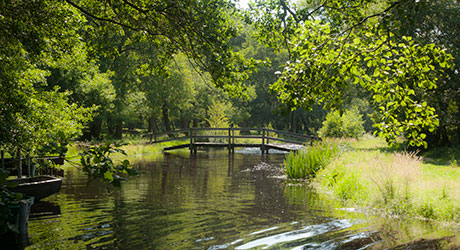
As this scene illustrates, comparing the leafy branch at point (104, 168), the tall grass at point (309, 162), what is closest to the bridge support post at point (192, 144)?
the tall grass at point (309, 162)

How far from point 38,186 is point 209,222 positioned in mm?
4239

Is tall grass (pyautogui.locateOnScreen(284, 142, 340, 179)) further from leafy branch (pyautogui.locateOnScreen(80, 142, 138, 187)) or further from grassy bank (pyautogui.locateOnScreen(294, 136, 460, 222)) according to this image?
leafy branch (pyautogui.locateOnScreen(80, 142, 138, 187))

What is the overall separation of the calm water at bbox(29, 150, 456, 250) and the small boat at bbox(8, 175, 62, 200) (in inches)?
11.3

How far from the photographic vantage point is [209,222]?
8227 mm

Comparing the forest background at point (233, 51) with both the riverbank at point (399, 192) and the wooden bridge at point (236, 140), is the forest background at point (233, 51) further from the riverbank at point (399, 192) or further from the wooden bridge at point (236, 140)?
the wooden bridge at point (236, 140)

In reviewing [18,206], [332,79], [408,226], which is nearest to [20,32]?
[18,206]

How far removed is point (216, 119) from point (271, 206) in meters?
27.5

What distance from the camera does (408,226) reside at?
798cm

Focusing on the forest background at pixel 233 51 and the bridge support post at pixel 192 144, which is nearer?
the forest background at pixel 233 51

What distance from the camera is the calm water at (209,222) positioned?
6691 millimetres

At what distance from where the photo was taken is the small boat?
9.27 m

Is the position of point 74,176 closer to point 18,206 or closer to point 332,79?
point 18,206

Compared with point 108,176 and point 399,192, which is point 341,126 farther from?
point 108,176

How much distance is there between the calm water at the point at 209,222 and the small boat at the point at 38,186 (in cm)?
29
